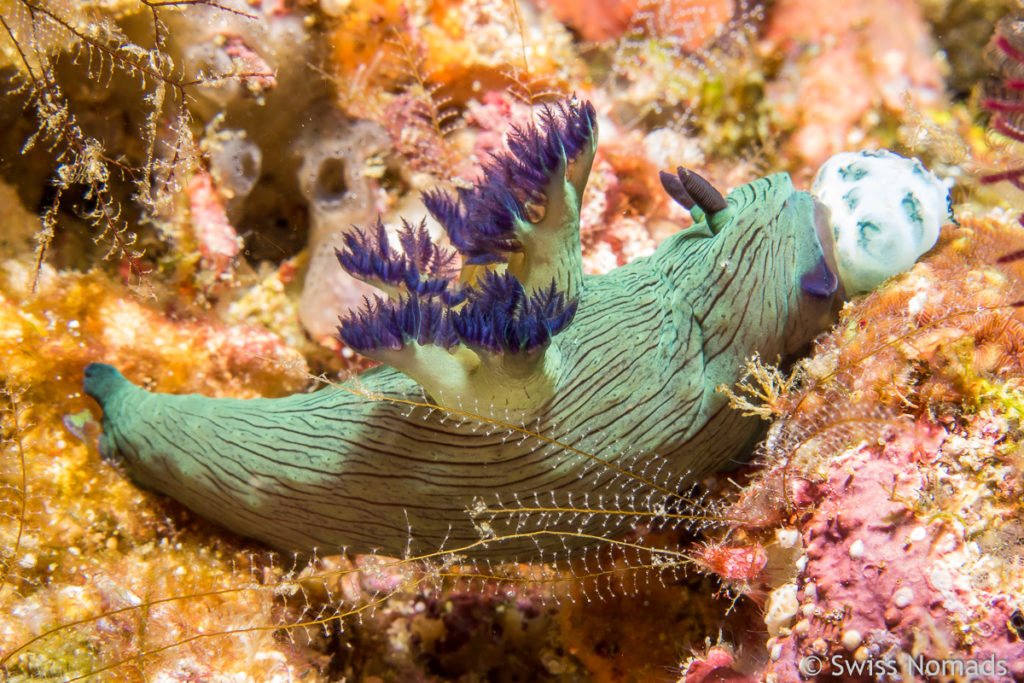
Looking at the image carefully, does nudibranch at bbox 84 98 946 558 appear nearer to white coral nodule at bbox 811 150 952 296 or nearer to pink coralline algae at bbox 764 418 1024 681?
white coral nodule at bbox 811 150 952 296

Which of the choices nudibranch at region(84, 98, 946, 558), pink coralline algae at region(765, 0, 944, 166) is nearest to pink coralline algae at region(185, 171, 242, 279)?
nudibranch at region(84, 98, 946, 558)

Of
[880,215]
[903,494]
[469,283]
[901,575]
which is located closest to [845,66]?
[880,215]

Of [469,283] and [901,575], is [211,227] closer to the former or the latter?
[469,283]

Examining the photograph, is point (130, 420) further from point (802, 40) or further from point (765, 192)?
point (802, 40)

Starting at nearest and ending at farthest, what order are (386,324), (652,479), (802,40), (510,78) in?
(386,324)
(652,479)
(510,78)
(802,40)

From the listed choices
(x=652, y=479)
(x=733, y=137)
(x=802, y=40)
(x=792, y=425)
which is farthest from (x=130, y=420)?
(x=802, y=40)

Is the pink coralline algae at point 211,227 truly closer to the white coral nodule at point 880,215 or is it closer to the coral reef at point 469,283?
the coral reef at point 469,283

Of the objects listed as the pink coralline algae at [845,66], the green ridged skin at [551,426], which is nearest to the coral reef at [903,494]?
the green ridged skin at [551,426]
